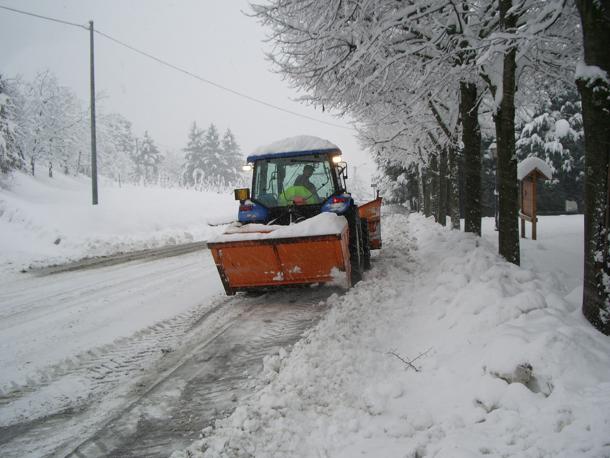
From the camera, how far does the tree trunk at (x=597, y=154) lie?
10.7 feet

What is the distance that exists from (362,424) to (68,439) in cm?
202

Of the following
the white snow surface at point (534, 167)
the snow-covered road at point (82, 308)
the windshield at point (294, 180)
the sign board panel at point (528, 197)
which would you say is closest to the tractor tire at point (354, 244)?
the windshield at point (294, 180)

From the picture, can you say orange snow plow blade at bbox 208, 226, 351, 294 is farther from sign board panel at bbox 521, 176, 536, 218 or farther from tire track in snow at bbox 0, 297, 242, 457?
sign board panel at bbox 521, 176, 536, 218

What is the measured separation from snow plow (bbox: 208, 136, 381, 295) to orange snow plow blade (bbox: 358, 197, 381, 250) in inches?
0.9

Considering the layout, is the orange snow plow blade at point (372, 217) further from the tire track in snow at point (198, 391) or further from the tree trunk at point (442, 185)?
the tree trunk at point (442, 185)

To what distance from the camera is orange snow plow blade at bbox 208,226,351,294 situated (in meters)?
5.54

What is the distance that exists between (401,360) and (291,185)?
413 cm

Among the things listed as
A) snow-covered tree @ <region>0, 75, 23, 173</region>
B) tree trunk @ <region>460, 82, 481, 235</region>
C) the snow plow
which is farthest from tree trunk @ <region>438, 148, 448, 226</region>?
snow-covered tree @ <region>0, 75, 23, 173</region>

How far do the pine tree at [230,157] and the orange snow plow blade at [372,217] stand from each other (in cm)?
5018

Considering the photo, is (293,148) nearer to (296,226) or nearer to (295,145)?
(295,145)

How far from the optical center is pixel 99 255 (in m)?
11.6

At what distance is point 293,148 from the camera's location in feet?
23.0

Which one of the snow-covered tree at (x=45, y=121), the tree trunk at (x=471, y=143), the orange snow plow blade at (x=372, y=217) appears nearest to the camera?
the tree trunk at (x=471, y=143)

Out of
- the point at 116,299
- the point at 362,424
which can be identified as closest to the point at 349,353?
the point at 362,424
